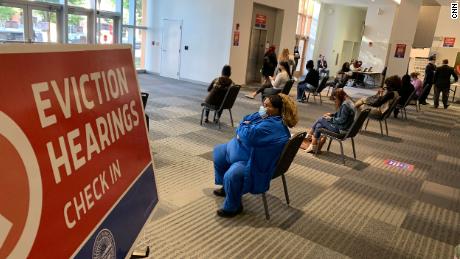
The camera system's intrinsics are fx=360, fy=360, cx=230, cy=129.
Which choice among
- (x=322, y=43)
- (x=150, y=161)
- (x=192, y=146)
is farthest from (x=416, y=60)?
(x=150, y=161)

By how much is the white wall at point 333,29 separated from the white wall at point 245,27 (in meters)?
5.61

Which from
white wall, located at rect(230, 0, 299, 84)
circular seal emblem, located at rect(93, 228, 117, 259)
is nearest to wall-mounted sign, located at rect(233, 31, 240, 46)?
white wall, located at rect(230, 0, 299, 84)

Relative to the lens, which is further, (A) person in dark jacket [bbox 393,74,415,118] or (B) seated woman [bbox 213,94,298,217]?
(A) person in dark jacket [bbox 393,74,415,118]

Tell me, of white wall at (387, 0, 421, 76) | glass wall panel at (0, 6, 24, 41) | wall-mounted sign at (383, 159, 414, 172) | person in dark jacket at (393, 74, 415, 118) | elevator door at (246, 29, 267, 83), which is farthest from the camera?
white wall at (387, 0, 421, 76)

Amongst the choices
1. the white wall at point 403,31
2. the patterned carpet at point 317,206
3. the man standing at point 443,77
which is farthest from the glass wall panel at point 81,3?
the white wall at point 403,31

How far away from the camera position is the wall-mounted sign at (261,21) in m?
11.1

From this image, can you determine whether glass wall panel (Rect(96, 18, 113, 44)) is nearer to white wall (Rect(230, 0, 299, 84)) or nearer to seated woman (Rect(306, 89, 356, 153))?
white wall (Rect(230, 0, 299, 84))

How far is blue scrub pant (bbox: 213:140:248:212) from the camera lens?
2.94 metres

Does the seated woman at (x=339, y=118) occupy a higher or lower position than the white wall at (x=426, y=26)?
lower

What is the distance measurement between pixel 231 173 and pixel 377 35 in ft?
44.8

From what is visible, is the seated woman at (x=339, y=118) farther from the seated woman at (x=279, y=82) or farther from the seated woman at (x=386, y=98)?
the seated woman at (x=279, y=82)

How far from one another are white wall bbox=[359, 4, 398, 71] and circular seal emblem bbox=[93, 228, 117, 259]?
15.2m

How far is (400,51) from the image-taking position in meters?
14.4

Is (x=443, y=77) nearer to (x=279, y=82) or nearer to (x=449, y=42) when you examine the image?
(x=449, y=42)
